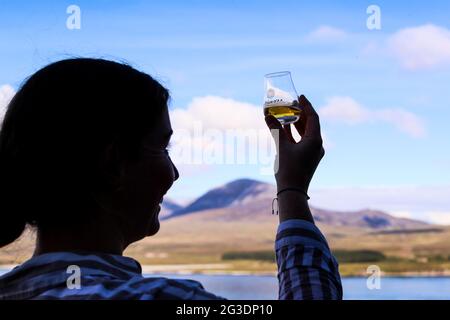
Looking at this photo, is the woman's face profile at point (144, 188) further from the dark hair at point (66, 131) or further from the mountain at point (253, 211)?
the mountain at point (253, 211)

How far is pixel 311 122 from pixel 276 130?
2.1 inches

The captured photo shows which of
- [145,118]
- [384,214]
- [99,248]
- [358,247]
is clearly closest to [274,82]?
[145,118]

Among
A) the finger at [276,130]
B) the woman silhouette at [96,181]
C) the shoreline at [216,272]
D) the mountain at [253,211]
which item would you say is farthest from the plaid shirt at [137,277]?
the mountain at [253,211]

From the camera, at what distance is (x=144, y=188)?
3.14 ft

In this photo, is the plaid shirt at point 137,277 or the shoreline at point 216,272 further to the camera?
the shoreline at point 216,272

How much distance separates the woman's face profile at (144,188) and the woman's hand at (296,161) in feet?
0.52

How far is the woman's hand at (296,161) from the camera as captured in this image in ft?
3.23

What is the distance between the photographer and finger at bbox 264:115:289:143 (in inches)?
41.2

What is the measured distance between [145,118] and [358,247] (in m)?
84.4

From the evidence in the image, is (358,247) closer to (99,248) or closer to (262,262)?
(262,262)

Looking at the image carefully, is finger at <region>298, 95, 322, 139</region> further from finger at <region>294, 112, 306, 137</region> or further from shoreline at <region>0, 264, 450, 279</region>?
shoreline at <region>0, 264, 450, 279</region>

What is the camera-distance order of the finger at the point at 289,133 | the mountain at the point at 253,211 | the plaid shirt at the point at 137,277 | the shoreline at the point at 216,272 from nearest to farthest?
the plaid shirt at the point at 137,277 < the finger at the point at 289,133 < the shoreline at the point at 216,272 < the mountain at the point at 253,211

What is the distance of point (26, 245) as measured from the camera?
1073mm

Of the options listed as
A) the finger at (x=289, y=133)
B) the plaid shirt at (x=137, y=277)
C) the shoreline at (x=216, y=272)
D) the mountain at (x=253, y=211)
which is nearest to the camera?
the plaid shirt at (x=137, y=277)
